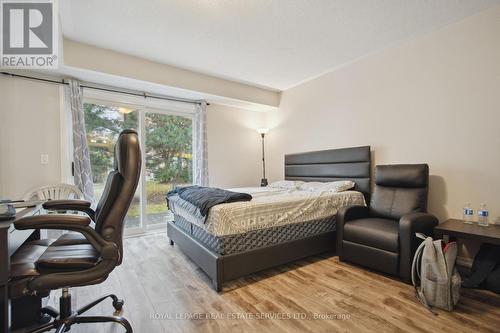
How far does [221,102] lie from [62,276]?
3650mm

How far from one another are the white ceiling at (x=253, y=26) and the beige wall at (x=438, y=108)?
222 millimetres

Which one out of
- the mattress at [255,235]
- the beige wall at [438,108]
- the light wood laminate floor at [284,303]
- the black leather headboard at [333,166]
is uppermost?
the beige wall at [438,108]

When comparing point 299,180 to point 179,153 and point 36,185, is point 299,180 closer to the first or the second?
point 179,153

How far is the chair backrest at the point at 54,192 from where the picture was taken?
2.79 m

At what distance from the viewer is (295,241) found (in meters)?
2.52

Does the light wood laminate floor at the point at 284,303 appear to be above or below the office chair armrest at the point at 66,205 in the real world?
below

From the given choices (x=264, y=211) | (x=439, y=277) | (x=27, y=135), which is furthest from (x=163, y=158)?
(x=439, y=277)

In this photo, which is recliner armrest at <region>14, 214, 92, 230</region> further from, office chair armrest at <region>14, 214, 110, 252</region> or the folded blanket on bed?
the folded blanket on bed

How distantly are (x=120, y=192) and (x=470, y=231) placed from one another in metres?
2.75

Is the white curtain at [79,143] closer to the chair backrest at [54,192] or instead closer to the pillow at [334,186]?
the chair backrest at [54,192]

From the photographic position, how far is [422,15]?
234cm

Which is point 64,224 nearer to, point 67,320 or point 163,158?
point 67,320

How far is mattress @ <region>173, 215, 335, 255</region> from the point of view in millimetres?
2100

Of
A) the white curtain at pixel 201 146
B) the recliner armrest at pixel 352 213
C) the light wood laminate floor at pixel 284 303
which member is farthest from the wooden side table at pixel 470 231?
the white curtain at pixel 201 146
